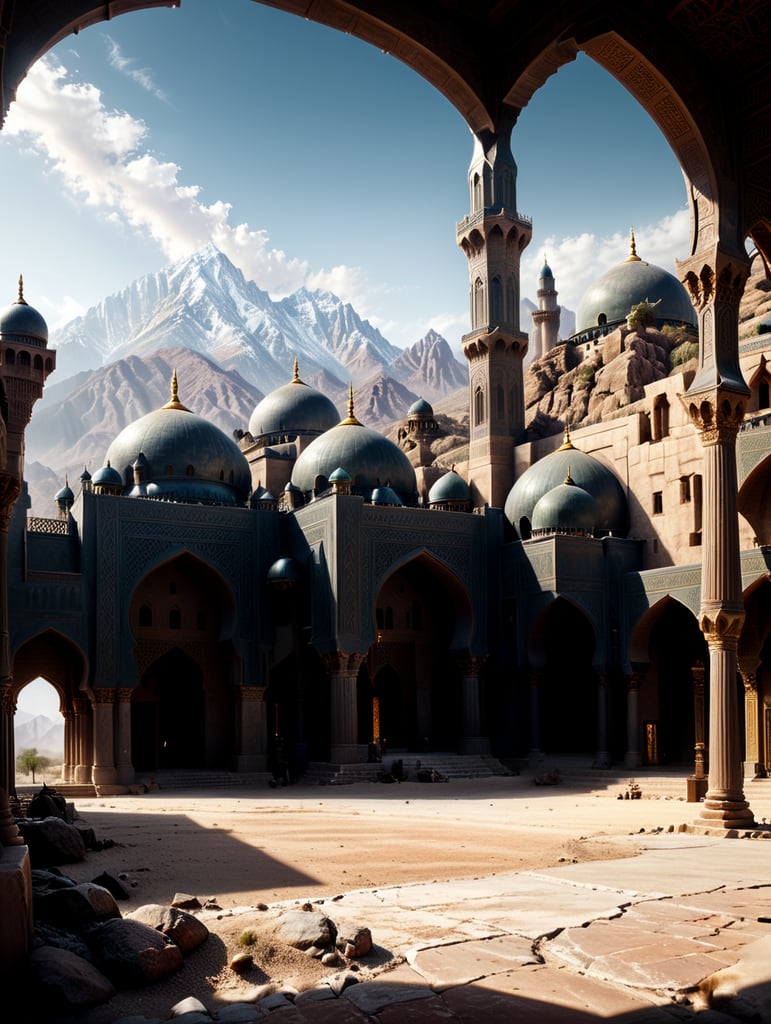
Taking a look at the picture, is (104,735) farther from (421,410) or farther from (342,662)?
(421,410)

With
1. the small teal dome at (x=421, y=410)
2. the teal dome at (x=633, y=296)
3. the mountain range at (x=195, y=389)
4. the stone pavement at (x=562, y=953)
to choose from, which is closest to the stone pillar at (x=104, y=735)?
the stone pavement at (x=562, y=953)

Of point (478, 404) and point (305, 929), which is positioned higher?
point (478, 404)

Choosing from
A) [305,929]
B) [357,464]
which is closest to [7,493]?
[305,929]

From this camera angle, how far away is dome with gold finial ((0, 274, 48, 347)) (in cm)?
2658

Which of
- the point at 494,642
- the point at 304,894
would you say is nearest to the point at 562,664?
the point at 494,642

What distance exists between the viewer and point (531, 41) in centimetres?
929

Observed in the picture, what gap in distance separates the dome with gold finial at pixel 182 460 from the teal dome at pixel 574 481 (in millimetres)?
9290

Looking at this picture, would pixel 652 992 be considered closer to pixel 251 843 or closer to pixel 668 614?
pixel 251 843

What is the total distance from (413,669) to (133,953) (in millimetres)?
30202

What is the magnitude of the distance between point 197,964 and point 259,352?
629 feet

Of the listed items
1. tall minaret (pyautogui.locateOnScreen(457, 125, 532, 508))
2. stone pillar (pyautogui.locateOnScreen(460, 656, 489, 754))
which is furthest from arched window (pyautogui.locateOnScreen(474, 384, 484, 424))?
stone pillar (pyautogui.locateOnScreen(460, 656, 489, 754))

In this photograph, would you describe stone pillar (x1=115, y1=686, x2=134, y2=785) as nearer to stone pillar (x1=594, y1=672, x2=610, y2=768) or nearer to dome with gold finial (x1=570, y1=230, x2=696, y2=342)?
stone pillar (x1=594, y1=672, x2=610, y2=768)

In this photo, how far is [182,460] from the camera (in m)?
36.8

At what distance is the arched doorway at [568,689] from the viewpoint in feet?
116
